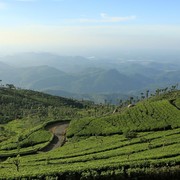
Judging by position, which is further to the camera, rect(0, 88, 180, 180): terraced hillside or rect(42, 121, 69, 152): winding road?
rect(42, 121, 69, 152): winding road

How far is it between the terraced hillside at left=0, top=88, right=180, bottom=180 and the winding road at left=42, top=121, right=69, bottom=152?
2.59m

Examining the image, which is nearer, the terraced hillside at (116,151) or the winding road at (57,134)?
the terraced hillside at (116,151)

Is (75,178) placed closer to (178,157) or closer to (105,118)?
(178,157)

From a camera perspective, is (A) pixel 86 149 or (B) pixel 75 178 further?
(A) pixel 86 149

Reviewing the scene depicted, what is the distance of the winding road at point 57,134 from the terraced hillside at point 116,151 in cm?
259

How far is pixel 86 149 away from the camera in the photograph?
80.8m

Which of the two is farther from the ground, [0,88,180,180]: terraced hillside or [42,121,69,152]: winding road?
[0,88,180,180]: terraced hillside

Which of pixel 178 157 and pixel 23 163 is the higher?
pixel 178 157

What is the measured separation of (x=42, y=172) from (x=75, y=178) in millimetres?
6071

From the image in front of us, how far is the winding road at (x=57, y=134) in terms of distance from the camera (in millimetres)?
93438

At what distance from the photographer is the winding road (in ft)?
307

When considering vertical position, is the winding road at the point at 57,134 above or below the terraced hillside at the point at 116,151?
below

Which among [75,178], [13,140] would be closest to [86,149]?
[75,178]

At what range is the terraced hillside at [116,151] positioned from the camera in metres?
58.8
